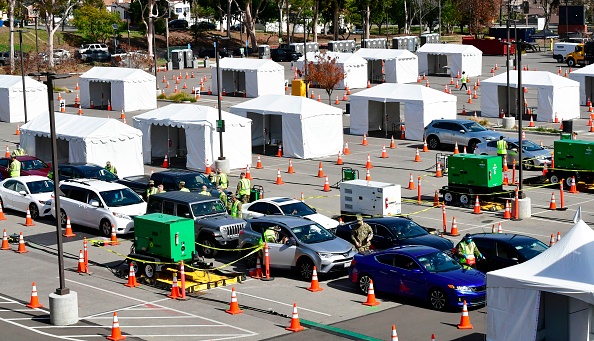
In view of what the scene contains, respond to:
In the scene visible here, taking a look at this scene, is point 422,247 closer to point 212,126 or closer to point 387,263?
point 387,263

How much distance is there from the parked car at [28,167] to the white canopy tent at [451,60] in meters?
43.0

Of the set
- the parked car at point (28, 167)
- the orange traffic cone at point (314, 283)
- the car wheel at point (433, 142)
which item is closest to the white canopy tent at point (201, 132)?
the parked car at point (28, 167)

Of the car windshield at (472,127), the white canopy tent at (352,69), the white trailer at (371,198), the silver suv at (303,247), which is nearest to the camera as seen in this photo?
the silver suv at (303,247)

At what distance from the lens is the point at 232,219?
1115 inches

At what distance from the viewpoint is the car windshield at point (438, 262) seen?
22688mm

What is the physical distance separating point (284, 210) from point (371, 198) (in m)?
2.95

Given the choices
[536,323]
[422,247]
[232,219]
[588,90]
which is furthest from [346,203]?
[588,90]

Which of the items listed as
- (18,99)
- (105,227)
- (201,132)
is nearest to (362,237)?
(105,227)

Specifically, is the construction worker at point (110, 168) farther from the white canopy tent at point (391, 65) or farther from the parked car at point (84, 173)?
the white canopy tent at point (391, 65)

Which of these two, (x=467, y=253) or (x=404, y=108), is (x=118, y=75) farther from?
(x=467, y=253)

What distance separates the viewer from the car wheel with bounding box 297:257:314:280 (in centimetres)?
2497

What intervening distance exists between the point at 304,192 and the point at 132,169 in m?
7.05

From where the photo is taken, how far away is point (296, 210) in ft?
95.6

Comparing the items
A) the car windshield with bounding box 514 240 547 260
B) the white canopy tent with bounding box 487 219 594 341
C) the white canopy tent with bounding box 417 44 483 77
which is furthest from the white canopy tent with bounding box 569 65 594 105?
the white canopy tent with bounding box 487 219 594 341
